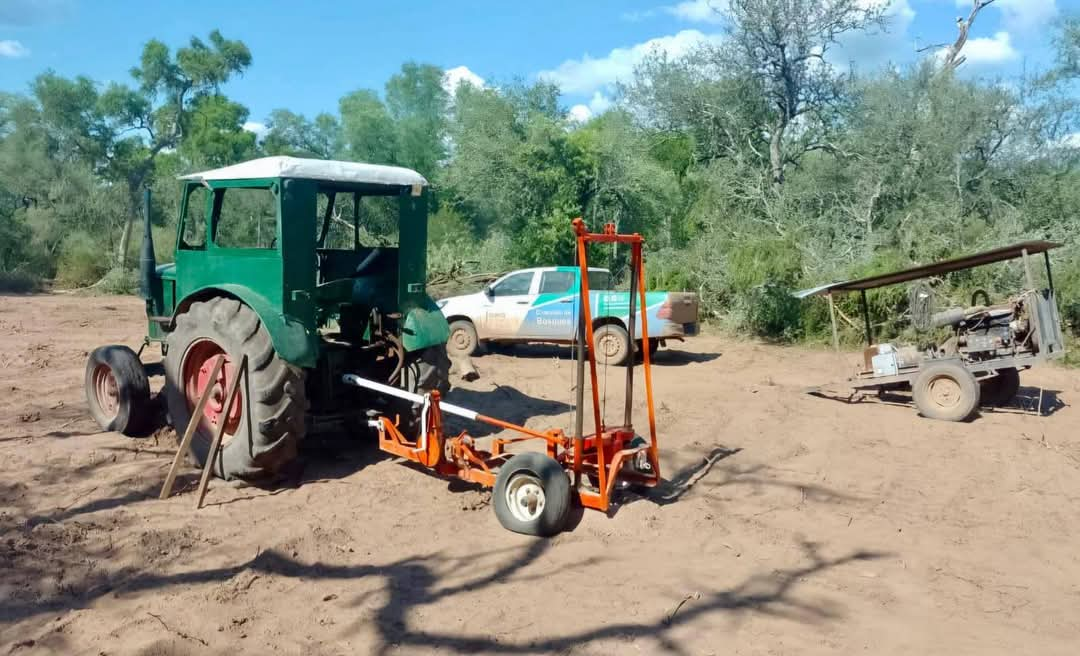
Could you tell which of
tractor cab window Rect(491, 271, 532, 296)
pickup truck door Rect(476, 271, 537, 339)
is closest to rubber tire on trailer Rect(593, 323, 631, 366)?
pickup truck door Rect(476, 271, 537, 339)

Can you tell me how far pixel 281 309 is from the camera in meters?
6.54

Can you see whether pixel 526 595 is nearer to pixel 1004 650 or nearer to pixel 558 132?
pixel 1004 650

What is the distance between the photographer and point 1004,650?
4.48 metres

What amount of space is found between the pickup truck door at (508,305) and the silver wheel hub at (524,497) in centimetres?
791

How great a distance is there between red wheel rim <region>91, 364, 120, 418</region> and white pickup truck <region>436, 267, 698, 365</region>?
21.5ft

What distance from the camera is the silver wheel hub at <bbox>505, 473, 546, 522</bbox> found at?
595 centimetres

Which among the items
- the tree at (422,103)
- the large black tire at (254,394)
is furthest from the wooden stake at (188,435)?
the tree at (422,103)

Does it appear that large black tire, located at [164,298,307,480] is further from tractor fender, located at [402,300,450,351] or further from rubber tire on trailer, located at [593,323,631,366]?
rubber tire on trailer, located at [593,323,631,366]

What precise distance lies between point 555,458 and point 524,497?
1.33 feet

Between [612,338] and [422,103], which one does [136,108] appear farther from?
[612,338]

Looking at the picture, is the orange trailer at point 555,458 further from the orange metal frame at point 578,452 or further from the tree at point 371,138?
the tree at point 371,138

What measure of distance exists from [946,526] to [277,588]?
497 centimetres

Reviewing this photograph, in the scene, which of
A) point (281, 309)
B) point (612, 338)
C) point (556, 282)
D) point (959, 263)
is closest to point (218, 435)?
point (281, 309)

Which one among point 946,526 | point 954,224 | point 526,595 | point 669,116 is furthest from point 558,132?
point 526,595
